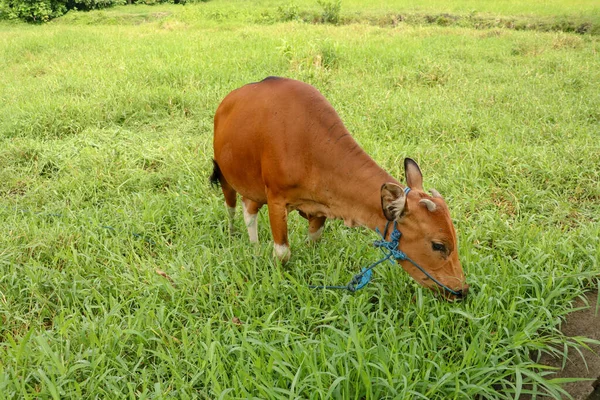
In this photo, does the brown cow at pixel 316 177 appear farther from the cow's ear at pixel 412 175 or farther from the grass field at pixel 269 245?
the grass field at pixel 269 245

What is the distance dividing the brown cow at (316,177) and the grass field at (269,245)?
0.32 metres

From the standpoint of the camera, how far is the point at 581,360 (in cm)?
254

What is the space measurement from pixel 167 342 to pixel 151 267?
30.7 inches

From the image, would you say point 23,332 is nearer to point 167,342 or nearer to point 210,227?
point 167,342

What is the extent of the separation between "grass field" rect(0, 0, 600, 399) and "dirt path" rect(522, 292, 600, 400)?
7 centimetres

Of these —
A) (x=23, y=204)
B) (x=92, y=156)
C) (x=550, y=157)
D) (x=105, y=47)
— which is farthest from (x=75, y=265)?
(x=105, y=47)

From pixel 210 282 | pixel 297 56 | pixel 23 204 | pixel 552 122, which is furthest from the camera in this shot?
pixel 297 56

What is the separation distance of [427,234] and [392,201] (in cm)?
25

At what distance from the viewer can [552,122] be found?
5621 mm

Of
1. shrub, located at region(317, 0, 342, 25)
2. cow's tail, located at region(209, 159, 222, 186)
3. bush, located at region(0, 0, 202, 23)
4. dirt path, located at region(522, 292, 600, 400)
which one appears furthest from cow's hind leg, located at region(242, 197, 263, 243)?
bush, located at region(0, 0, 202, 23)

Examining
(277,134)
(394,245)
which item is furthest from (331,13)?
(394,245)

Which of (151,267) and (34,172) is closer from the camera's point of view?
(151,267)

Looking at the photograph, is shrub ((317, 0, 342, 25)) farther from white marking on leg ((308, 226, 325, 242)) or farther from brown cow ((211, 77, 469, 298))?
white marking on leg ((308, 226, 325, 242))

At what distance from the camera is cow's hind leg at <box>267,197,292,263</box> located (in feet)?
10.3
